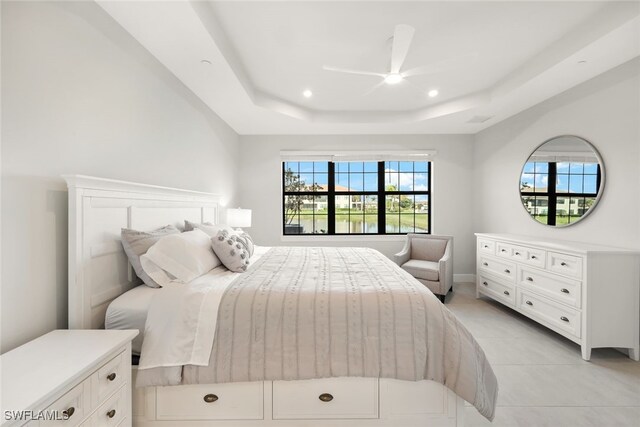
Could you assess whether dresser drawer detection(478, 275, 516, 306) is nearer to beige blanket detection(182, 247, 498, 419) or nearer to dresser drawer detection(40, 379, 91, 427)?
beige blanket detection(182, 247, 498, 419)

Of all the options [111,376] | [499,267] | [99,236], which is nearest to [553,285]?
[499,267]

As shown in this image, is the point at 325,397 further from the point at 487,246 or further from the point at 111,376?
the point at 487,246

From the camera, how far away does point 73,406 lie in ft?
3.23

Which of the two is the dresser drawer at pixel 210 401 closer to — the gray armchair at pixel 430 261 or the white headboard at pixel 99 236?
the white headboard at pixel 99 236

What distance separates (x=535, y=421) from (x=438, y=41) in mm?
2839

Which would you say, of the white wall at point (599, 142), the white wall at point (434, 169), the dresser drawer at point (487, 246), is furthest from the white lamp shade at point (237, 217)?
the white wall at point (599, 142)

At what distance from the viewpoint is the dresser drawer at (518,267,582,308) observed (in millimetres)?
2346

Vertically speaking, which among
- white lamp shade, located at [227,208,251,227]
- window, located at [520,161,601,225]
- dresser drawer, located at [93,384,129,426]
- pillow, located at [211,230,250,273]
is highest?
window, located at [520,161,601,225]

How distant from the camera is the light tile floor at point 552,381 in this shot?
1.65 metres

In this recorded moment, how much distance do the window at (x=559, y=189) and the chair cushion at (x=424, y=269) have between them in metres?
1.36

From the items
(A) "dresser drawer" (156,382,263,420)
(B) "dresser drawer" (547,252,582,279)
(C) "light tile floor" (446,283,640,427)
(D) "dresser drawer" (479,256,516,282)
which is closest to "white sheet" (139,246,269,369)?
(A) "dresser drawer" (156,382,263,420)

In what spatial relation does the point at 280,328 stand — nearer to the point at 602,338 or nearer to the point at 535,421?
the point at 535,421

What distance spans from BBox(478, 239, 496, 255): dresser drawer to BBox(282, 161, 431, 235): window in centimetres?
116

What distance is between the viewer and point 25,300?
126 centimetres
